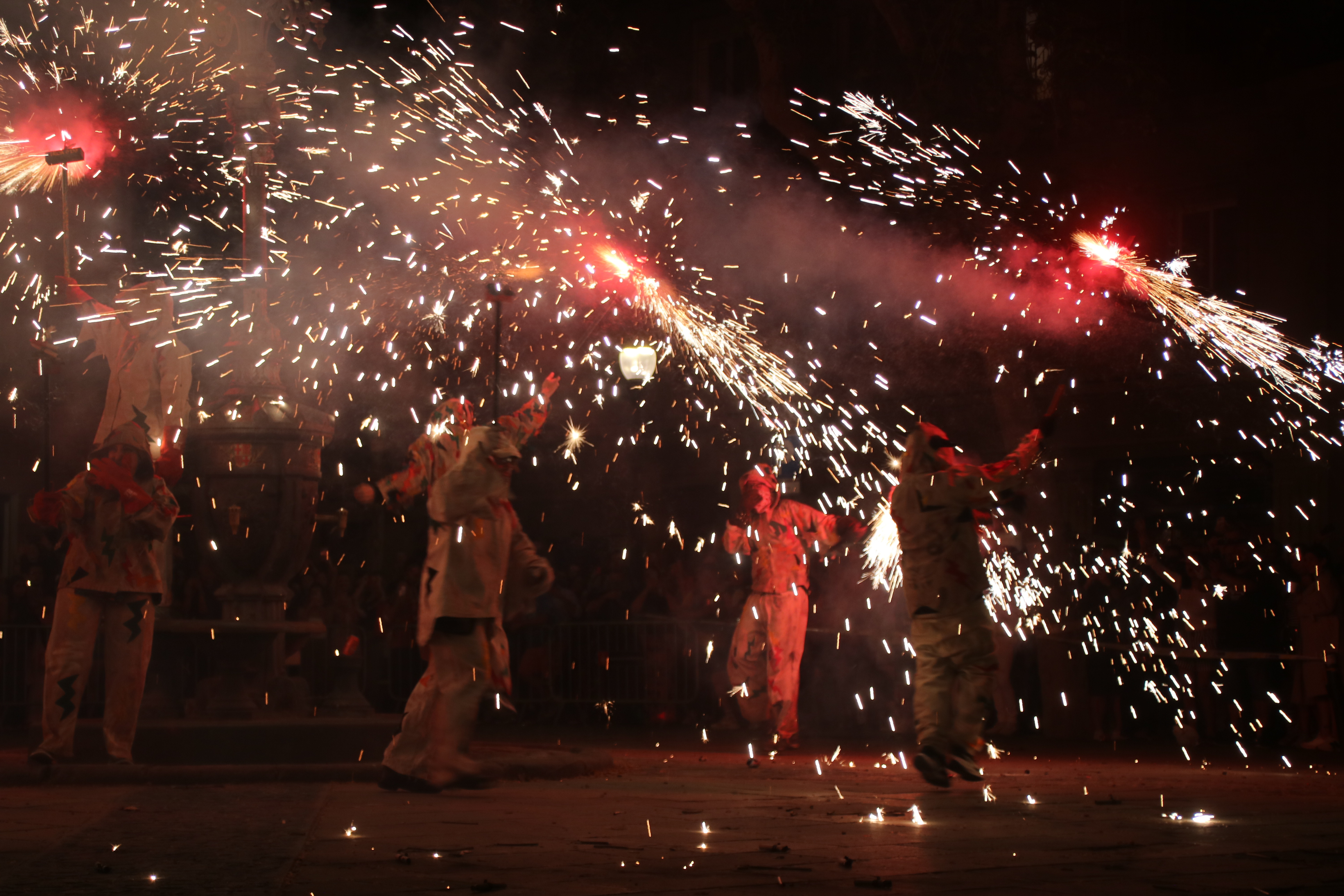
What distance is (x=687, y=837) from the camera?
599cm

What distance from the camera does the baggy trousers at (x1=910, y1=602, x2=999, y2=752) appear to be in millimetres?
8289

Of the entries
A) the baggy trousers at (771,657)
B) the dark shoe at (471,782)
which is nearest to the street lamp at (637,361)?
the baggy trousers at (771,657)

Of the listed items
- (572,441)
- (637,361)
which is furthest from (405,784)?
(572,441)

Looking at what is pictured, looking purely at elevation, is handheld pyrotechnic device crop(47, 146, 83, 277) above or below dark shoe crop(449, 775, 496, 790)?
above

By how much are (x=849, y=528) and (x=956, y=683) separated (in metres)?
3.33

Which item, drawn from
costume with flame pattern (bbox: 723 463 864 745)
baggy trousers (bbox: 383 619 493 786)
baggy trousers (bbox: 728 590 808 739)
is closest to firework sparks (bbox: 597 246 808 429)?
costume with flame pattern (bbox: 723 463 864 745)

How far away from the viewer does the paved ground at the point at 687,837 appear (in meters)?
4.82

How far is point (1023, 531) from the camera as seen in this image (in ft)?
47.0

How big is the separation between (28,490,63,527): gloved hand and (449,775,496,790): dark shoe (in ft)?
8.28

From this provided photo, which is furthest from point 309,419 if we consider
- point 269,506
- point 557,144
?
point 557,144

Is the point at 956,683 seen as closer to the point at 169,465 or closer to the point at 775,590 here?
the point at 775,590

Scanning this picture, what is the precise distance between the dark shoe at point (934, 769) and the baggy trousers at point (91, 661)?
3.90m

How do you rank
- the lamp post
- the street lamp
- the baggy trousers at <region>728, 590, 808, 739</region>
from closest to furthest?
1. the lamp post
2. the baggy trousers at <region>728, 590, 808, 739</region>
3. the street lamp

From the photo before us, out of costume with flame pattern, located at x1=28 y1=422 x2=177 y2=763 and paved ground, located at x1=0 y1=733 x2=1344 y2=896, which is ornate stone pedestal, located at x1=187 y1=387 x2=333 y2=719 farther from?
paved ground, located at x1=0 y1=733 x2=1344 y2=896
